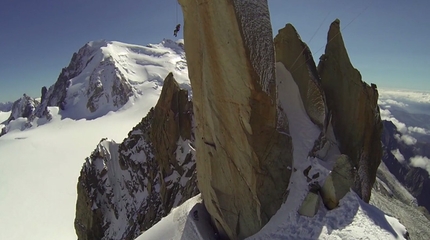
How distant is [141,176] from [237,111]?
25.6 metres

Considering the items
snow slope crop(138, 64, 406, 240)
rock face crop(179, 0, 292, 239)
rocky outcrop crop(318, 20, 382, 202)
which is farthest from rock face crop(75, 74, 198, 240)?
rocky outcrop crop(318, 20, 382, 202)

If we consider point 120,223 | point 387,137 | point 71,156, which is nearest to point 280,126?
point 120,223

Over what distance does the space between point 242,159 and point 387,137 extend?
15032 cm

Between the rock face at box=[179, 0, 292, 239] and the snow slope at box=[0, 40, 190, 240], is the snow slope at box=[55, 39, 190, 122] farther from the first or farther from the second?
the rock face at box=[179, 0, 292, 239]

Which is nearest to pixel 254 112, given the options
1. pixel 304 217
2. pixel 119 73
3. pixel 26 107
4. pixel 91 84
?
pixel 304 217

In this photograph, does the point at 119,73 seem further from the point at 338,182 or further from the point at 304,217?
the point at 338,182

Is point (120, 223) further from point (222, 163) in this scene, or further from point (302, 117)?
point (302, 117)

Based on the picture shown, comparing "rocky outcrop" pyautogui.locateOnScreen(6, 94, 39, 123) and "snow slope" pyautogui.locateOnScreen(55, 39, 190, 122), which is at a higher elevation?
"snow slope" pyautogui.locateOnScreen(55, 39, 190, 122)

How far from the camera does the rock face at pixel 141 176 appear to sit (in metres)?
30.1

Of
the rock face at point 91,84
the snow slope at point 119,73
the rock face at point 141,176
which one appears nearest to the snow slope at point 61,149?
the snow slope at point 119,73

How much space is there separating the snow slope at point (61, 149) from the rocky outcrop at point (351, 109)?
2022 inches

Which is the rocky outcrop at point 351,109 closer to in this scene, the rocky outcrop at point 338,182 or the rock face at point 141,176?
the rocky outcrop at point 338,182

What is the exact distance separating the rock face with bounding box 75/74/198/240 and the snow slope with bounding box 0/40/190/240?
22430 mm

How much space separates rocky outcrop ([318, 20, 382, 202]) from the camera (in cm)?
1612
